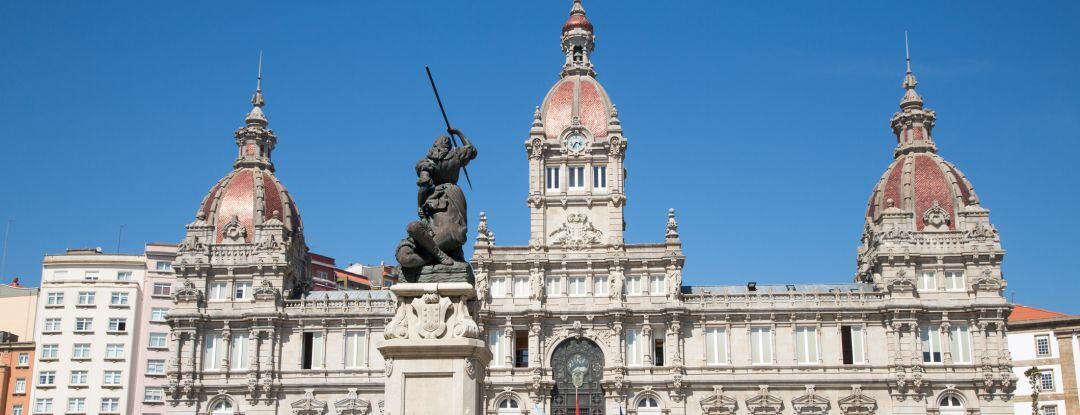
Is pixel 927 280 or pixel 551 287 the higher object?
pixel 927 280

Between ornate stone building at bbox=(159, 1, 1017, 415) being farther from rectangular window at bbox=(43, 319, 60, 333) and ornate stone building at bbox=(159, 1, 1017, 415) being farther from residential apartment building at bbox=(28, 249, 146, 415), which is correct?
rectangular window at bbox=(43, 319, 60, 333)

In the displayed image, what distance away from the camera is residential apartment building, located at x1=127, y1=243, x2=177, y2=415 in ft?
293

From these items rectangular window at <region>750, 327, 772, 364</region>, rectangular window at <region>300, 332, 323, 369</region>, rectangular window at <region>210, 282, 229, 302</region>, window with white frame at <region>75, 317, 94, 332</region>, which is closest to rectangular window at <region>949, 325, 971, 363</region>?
rectangular window at <region>750, 327, 772, 364</region>

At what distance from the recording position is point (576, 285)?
254 ft

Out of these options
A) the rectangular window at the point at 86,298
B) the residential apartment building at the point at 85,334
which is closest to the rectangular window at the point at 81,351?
the residential apartment building at the point at 85,334

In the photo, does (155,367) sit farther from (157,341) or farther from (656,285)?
(656,285)

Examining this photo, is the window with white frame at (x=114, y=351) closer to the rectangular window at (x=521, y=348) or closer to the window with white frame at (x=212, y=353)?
the window with white frame at (x=212, y=353)

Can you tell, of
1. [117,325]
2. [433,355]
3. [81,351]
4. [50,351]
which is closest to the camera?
[433,355]

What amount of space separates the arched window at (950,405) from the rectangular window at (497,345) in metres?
27.9

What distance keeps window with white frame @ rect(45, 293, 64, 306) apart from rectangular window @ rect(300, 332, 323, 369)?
2336 cm

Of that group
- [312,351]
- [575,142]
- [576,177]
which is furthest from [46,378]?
[575,142]

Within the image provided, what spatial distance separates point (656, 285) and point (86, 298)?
146 feet

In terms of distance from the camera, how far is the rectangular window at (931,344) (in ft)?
248

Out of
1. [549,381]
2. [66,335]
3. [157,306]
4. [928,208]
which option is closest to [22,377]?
[66,335]
